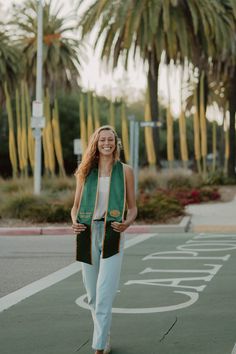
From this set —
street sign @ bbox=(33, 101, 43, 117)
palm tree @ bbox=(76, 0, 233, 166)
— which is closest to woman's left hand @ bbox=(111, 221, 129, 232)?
street sign @ bbox=(33, 101, 43, 117)

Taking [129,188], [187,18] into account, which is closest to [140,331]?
[129,188]

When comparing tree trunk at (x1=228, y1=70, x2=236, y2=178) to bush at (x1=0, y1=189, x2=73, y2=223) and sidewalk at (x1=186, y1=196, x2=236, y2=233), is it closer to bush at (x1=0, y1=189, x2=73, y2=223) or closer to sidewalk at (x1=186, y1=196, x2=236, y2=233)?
sidewalk at (x1=186, y1=196, x2=236, y2=233)

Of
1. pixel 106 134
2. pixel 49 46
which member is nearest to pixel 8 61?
pixel 49 46

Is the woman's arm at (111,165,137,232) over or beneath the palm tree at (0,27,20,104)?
beneath

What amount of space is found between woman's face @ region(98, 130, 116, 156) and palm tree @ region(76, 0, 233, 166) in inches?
1091

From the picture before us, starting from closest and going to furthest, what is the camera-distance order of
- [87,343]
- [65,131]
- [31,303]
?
[87,343]
[31,303]
[65,131]

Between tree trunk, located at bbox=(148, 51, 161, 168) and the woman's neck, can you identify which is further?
tree trunk, located at bbox=(148, 51, 161, 168)

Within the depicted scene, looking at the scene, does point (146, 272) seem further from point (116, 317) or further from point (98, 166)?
point (98, 166)

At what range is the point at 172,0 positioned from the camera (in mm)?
33406

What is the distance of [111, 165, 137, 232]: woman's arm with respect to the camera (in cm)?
621

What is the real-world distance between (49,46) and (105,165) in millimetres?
42068

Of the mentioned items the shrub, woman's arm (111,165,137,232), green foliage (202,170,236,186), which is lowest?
green foliage (202,170,236,186)

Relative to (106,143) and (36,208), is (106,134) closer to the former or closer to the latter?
(106,143)

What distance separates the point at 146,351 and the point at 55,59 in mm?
40344
